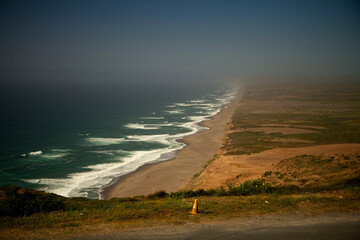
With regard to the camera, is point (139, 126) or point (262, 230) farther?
point (139, 126)

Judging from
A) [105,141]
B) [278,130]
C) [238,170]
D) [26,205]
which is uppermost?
[26,205]

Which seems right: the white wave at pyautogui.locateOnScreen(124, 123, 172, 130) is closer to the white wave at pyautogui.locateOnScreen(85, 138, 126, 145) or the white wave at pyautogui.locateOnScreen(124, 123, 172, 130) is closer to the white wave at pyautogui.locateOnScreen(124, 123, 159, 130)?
the white wave at pyautogui.locateOnScreen(124, 123, 159, 130)

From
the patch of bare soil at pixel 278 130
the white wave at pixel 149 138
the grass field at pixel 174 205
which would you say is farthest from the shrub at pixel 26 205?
the patch of bare soil at pixel 278 130

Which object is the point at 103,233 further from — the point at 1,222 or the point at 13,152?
the point at 13,152

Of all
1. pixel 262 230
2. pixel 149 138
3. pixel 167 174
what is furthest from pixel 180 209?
pixel 149 138

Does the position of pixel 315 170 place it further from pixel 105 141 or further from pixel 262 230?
pixel 105 141

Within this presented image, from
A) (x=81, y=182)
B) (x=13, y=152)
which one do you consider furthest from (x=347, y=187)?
(x=13, y=152)
